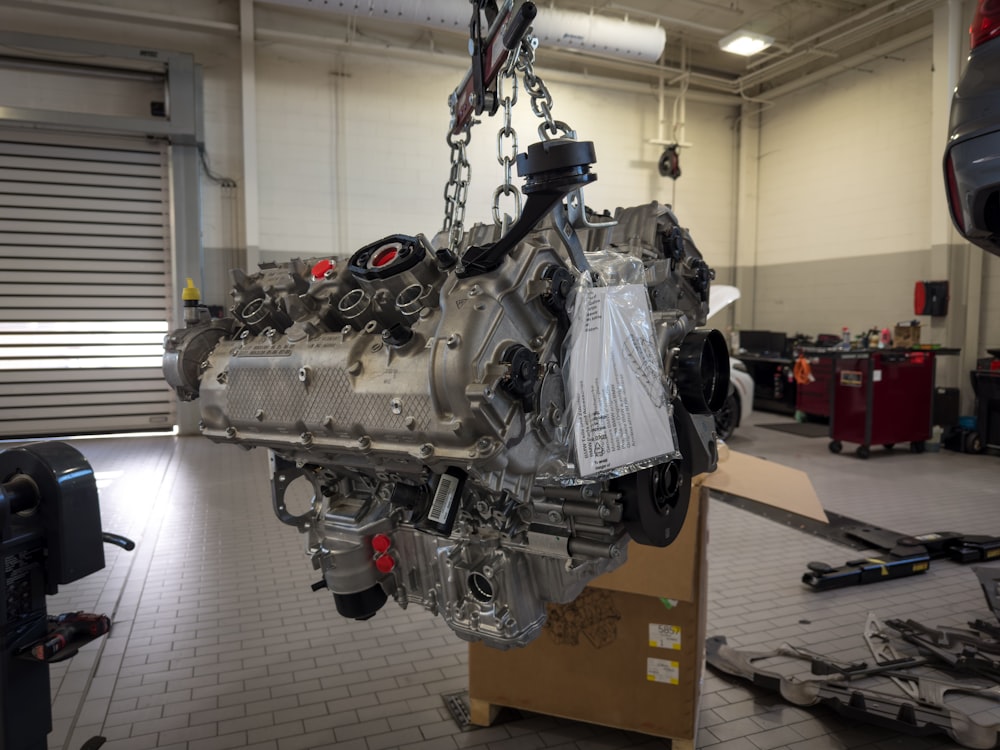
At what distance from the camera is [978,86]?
6.48ft

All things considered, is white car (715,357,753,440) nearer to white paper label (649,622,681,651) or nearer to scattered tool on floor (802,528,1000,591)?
scattered tool on floor (802,528,1000,591)

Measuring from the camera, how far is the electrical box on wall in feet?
24.7

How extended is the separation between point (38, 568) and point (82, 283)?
7223mm

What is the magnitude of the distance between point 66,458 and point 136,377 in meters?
7.05

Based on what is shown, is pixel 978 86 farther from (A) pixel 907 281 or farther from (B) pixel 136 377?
(B) pixel 136 377

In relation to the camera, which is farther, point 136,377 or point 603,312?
point 136,377

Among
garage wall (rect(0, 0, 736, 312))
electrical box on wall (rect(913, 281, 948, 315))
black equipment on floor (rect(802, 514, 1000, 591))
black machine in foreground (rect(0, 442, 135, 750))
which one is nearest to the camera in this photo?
black machine in foreground (rect(0, 442, 135, 750))

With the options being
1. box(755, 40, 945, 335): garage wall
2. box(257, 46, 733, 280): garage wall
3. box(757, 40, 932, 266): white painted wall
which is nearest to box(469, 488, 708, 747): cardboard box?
box(257, 46, 733, 280): garage wall

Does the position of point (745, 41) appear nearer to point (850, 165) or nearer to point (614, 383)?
point (850, 165)

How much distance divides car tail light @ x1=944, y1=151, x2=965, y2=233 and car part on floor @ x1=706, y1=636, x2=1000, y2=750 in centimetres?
158

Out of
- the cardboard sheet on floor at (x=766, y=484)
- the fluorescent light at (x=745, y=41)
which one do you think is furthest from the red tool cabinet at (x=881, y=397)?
the cardboard sheet on floor at (x=766, y=484)

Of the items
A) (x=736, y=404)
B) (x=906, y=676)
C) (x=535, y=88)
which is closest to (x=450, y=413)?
(x=535, y=88)

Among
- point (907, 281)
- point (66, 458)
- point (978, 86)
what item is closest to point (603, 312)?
point (66, 458)

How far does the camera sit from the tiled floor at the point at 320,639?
2260mm
